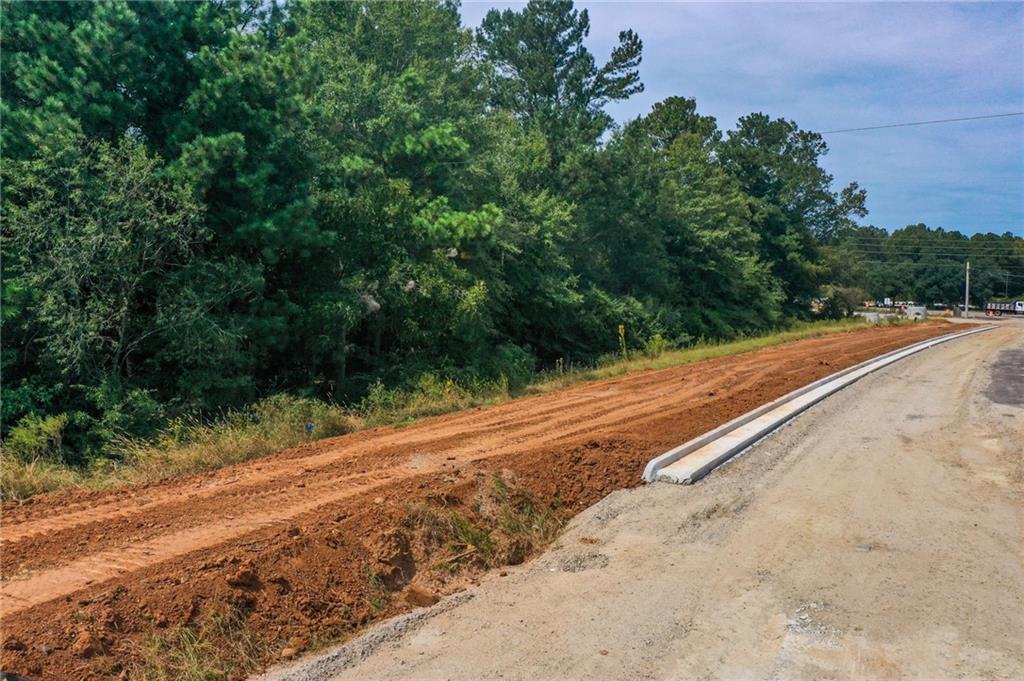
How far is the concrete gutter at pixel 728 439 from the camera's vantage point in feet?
26.7

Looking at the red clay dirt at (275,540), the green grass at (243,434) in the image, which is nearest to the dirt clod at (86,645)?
the red clay dirt at (275,540)

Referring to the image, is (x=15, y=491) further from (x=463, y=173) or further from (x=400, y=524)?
(x=463, y=173)

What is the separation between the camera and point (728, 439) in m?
9.73

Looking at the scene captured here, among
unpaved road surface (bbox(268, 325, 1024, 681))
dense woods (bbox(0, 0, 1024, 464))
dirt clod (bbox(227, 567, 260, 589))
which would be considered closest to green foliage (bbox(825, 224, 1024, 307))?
dense woods (bbox(0, 0, 1024, 464))

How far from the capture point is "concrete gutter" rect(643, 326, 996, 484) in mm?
8133

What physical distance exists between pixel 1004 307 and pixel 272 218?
114m

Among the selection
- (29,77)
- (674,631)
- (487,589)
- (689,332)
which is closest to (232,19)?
(29,77)

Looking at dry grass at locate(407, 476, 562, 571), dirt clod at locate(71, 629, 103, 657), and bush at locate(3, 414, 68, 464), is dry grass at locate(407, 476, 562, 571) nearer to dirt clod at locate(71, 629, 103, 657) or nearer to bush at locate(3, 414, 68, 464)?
dirt clod at locate(71, 629, 103, 657)

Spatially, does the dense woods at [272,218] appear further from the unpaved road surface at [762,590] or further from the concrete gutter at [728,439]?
the unpaved road surface at [762,590]

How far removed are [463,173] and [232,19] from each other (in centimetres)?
719

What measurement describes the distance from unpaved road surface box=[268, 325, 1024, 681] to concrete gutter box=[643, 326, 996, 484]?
0.23 m

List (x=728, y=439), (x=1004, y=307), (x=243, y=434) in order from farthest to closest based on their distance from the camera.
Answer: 1. (x=1004, y=307)
2. (x=243, y=434)
3. (x=728, y=439)

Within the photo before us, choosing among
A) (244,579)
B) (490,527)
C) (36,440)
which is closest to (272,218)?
(36,440)

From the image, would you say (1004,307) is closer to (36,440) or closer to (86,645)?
(36,440)
